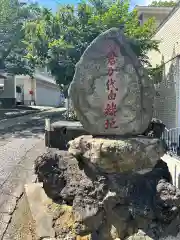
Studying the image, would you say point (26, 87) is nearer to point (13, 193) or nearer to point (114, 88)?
point (13, 193)

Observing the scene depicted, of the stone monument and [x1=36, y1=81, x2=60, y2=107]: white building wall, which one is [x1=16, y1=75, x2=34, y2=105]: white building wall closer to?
[x1=36, y1=81, x2=60, y2=107]: white building wall

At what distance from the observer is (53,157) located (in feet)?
22.3

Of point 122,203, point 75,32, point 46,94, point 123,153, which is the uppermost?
point 75,32

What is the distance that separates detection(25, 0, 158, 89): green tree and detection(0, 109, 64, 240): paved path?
352 cm

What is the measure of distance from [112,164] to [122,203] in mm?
609

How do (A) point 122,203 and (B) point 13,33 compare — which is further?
(B) point 13,33

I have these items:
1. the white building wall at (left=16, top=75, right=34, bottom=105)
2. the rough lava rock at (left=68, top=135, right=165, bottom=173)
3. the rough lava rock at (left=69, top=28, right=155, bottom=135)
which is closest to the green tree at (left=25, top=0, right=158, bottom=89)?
the rough lava rock at (left=69, top=28, right=155, bottom=135)

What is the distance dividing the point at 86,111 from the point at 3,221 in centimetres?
240

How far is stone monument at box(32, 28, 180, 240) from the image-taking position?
556 centimetres

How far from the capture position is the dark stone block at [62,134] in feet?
35.4

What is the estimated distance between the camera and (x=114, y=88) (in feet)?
20.6

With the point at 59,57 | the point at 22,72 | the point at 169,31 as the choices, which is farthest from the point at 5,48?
the point at 169,31

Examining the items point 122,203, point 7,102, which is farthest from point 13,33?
point 122,203

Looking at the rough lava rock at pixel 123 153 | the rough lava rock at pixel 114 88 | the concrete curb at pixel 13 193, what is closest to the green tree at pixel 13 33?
the concrete curb at pixel 13 193
